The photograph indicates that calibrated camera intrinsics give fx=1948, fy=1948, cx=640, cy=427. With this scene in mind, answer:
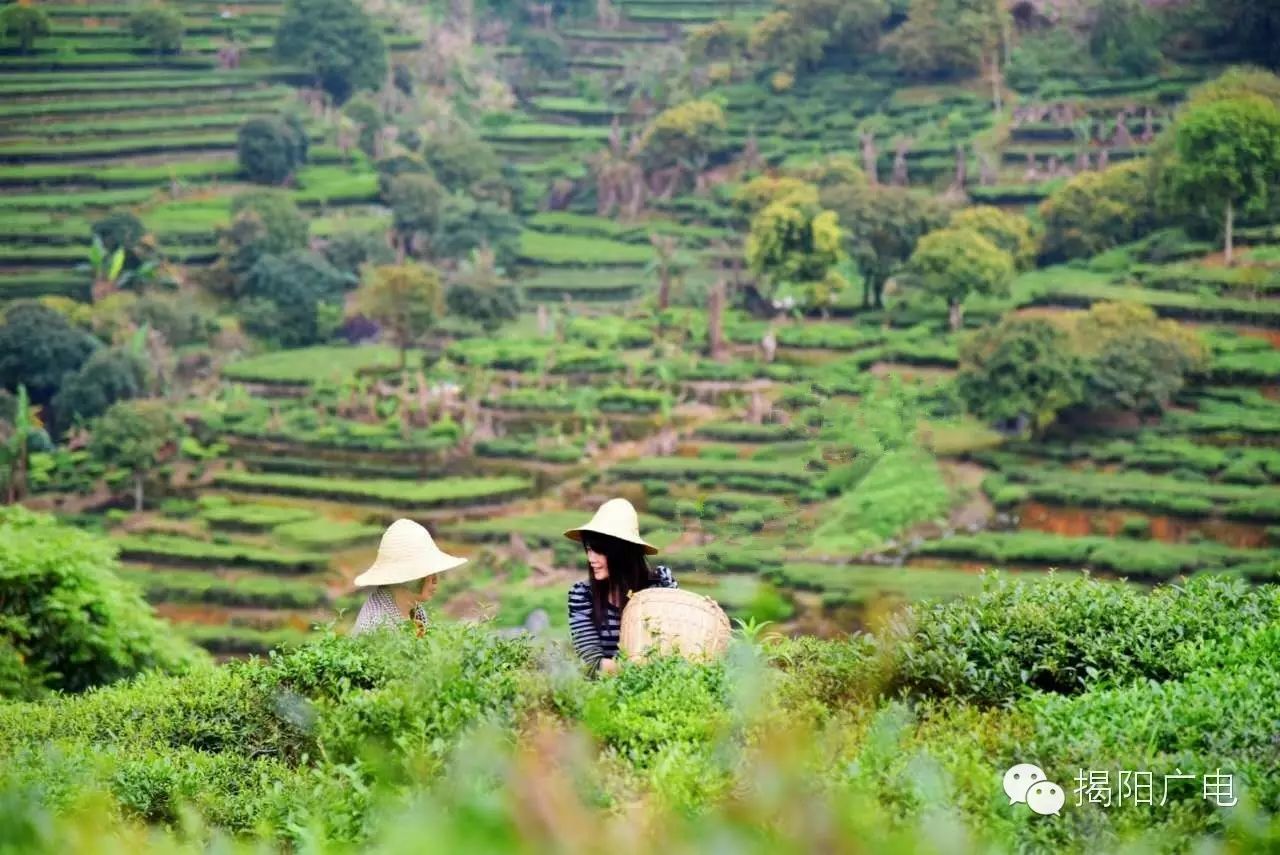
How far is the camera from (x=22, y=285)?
1151 inches

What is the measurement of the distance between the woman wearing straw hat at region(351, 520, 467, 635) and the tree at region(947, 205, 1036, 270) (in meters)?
23.0

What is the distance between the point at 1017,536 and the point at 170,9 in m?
20.3

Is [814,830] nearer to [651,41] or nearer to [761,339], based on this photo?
[761,339]

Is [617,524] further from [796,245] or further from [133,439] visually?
[796,245]

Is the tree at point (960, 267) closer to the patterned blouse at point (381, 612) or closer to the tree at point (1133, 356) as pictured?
the tree at point (1133, 356)

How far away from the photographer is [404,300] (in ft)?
93.2

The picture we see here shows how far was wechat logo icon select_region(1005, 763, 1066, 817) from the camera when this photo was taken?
4059 mm

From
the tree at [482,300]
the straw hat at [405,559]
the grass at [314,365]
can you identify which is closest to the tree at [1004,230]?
Answer: the tree at [482,300]

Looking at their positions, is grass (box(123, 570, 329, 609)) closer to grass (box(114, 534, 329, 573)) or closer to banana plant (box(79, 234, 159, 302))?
grass (box(114, 534, 329, 573))

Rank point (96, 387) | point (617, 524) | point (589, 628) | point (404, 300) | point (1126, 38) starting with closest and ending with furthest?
1. point (589, 628)
2. point (617, 524)
3. point (96, 387)
4. point (404, 300)
5. point (1126, 38)

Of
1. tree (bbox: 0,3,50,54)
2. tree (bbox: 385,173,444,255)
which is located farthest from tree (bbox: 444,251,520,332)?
tree (bbox: 0,3,50,54)

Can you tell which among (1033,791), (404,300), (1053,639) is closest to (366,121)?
(404,300)

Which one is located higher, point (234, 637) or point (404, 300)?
point (404, 300)

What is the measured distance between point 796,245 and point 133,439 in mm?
10347
